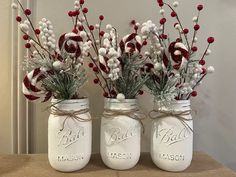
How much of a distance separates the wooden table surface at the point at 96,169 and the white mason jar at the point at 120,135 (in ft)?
0.13

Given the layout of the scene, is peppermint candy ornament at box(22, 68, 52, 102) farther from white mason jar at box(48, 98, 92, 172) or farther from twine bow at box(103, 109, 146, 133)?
twine bow at box(103, 109, 146, 133)

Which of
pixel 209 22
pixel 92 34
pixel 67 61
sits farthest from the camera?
pixel 209 22

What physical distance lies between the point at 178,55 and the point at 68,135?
1.43ft

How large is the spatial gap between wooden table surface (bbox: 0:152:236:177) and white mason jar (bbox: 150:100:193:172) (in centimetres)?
4

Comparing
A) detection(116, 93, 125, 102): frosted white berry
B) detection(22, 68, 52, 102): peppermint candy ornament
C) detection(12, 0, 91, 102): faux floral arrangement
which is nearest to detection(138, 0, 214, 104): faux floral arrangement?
detection(116, 93, 125, 102): frosted white berry

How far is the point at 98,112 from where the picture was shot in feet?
3.97

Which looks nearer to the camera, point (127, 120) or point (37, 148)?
point (127, 120)

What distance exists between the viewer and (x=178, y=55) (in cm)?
92

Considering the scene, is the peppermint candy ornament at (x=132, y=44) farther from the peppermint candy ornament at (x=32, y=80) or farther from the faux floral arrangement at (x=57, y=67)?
the peppermint candy ornament at (x=32, y=80)

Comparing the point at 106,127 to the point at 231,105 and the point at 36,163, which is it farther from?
the point at 231,105

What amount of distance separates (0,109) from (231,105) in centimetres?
98

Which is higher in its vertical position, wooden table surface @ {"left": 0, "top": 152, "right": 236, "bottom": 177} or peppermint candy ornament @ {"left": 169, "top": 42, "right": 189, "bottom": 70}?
peppermint candy ornament @ {"left": 169, "top": 42, "right": 189, "bottom": 70}

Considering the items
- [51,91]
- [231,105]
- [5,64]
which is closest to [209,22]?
[231,105]

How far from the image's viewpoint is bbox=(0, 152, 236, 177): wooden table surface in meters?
0.95
